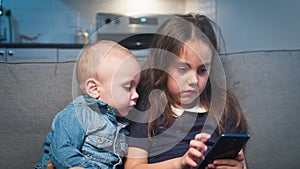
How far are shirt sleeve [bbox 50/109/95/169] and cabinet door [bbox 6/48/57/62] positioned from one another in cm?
188

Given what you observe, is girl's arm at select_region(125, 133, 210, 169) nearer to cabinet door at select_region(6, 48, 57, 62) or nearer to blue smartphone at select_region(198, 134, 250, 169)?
blue smartphone at select_region(198, 134, 250, 169)

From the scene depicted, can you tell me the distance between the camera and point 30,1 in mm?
3270

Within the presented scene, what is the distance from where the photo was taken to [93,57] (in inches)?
35.1

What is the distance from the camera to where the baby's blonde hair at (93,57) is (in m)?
0.88

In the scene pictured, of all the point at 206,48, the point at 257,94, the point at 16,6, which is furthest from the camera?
the point at 16,6

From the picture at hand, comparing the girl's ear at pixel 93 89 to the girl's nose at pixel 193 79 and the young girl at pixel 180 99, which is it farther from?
the girl's nose at pixel 193 79

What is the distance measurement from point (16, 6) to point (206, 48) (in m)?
2.78

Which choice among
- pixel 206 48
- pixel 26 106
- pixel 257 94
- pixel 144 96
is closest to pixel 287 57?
pixel 257 94

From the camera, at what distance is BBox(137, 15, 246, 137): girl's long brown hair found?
968 millimetres

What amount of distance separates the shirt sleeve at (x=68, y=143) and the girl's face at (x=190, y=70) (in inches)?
11.6

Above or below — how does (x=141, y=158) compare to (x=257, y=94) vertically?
below

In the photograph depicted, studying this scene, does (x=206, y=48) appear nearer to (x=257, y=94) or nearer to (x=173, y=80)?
(x=173, y=80)

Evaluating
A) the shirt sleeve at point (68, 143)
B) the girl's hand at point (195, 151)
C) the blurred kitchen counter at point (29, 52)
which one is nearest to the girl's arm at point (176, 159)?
the girl's hand at point (195, 151)

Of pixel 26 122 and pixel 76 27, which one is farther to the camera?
pixel 76 27
